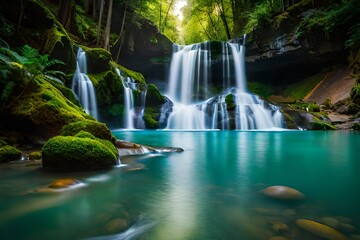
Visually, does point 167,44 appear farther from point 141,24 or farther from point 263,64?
point 263,64

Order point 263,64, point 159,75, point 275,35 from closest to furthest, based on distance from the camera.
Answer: point 275,35
point 263,64
point 159,75

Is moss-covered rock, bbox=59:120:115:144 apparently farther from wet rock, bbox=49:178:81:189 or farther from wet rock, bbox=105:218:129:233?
wet rock, bbox=105:218:129:233

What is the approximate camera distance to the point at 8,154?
509cm

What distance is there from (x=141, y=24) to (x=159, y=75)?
5958 millimetres

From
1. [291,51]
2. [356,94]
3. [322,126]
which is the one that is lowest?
[322,126]

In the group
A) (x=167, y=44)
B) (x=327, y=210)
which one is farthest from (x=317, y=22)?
(x=327, y=210)

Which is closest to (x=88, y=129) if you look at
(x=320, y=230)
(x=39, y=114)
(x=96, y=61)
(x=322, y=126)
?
(x=39, y=114)

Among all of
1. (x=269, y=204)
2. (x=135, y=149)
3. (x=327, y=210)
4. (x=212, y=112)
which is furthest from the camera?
(x=212, y=112)

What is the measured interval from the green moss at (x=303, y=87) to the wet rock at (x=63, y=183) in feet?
74.8

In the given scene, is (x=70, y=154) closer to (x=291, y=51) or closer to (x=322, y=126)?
(x=322, y=126)

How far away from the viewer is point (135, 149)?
6.59m

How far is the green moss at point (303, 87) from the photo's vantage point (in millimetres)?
23277

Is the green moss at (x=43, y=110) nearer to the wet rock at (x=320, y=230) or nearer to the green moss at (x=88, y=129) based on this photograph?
the green moss at (x=88, y=129)

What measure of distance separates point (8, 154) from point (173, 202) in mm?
3800
